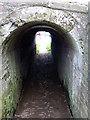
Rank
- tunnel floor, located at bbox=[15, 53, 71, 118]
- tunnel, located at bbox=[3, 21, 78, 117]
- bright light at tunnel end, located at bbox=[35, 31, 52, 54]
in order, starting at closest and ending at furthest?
tunnel, located at bbox=[3, 21, 78, 117] → tunnel floor, located at bbox=[15, 53, 71, 118] → bright light at tunnel end, located at bbox=[35, 31, 52, 54]

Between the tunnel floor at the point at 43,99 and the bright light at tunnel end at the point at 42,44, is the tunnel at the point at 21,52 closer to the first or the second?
the tunnel floor at the point at 43,99

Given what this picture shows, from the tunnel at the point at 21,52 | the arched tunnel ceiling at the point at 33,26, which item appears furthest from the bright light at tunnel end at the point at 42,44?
the arched tunnel ceiling at the point at 33,26

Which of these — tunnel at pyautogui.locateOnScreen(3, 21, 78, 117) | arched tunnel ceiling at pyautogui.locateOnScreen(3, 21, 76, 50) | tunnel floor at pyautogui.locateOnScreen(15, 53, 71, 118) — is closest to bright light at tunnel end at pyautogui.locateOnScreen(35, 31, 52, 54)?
tunnel at pyautogui.locateOnScreen(3, 21, 78, 117)

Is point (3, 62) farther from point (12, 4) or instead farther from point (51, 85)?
point (51, 85)

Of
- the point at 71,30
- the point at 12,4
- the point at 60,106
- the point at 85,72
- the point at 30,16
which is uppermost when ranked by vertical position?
the point at 12,4

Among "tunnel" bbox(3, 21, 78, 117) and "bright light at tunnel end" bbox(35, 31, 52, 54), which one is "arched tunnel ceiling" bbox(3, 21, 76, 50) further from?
"bright light at tunnel end" bbox(35, 31, 52, 54)

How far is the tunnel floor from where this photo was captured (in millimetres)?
4875

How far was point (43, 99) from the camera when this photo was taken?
5785 millimetres

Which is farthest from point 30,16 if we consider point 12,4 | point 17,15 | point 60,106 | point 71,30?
point 60,106

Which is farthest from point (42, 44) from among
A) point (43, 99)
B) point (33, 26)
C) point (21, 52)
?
point (43, 99)

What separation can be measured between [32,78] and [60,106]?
10.8 feet

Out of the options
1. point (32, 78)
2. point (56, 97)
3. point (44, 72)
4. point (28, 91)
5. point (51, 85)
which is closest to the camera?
point (56, 97)

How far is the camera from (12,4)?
3395 mm

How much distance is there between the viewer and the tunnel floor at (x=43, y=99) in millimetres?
4875
